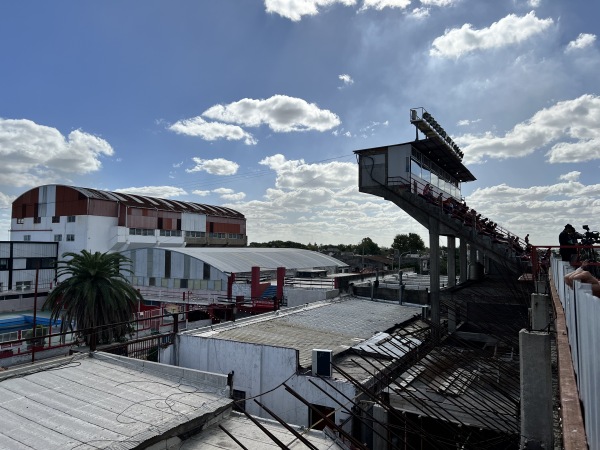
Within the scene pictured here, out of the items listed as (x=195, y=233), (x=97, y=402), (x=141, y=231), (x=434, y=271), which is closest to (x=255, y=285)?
(x=434, y=271)

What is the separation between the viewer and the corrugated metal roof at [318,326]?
1691 cm

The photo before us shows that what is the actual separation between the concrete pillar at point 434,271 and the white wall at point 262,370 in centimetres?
1244

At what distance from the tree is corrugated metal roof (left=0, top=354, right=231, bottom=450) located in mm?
111542

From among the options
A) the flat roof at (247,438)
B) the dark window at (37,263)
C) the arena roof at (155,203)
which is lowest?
the flat roof at (247,438)

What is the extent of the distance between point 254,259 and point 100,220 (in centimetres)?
2095

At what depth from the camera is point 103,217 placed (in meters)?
53.0

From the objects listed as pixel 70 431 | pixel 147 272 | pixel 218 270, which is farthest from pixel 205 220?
pixel 70 431

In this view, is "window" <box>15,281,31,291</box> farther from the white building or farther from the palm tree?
the white building

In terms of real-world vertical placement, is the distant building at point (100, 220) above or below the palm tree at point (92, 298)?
above

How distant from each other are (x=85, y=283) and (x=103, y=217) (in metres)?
33.5

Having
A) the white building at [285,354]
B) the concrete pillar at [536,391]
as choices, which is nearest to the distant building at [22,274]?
the white building at [285,354]

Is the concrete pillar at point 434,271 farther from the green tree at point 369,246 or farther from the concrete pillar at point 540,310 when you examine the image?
the green tree at point 369,246

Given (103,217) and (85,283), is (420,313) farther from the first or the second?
(103,217)

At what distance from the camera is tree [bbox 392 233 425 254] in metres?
119
